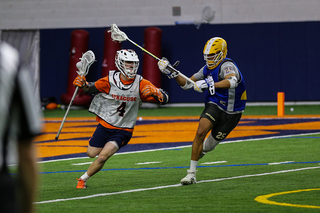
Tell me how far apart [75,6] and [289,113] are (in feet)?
36.4

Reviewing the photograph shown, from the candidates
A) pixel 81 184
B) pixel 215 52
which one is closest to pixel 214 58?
pixel 215 52

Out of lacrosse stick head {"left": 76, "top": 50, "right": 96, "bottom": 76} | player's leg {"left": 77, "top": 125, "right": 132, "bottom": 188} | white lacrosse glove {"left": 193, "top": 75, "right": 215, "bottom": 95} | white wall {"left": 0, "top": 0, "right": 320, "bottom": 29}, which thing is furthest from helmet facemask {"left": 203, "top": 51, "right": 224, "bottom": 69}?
white wall {"left": 0, "top": 0, "right": 320, "bottom": 29}

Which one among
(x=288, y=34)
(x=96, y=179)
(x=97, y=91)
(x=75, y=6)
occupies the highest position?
(x=75, y=6)

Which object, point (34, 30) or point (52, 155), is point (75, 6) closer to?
point (34, 30)

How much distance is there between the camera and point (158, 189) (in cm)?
741

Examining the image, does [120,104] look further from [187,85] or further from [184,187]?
[184,187]

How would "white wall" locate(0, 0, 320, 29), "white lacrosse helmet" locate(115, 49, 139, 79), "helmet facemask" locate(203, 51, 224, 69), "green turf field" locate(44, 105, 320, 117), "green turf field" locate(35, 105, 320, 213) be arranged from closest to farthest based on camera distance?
"green turf field" locate(35, 105, 320, 213) → "white lacrosse helmet" locate(115, 49, 139, 79) → "helmet facemask" locate(203, 51, 224, 69) → "green turf field" locate(44, 105, 320, 117) → "white wall" locate(0, 0, 320, 29)

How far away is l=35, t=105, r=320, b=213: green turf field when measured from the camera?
247 inches

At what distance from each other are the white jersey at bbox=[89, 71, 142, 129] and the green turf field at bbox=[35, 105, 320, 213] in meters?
0.88

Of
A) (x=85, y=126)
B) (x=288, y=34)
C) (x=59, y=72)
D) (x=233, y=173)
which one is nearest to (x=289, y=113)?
(x=288, y=34)

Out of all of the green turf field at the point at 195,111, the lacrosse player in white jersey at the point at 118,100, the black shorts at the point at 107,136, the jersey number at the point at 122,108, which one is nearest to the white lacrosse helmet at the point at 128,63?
the lacrosse player in white jersey at the point at 118,100

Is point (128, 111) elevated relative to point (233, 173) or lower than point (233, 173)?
elevated

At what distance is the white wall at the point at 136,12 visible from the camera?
24.8 m

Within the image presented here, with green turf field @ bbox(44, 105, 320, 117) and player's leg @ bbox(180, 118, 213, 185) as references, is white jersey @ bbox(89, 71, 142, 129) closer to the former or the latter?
player's leg @ bbox(180, 118, 213, 185)
